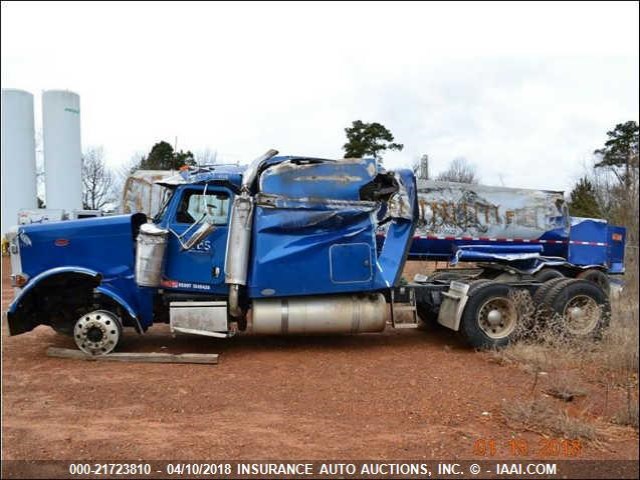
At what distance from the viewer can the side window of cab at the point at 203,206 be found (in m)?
7.58

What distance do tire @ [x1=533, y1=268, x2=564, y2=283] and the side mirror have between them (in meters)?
5.41

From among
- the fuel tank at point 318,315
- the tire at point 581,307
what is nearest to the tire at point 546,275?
the tire at point 581,307

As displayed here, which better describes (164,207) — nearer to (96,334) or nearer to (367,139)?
(96,334)

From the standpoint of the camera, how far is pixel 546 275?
8906mm

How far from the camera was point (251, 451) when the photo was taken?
4.10 metres

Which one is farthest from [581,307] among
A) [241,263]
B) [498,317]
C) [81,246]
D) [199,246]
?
[81,246]

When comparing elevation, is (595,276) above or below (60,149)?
below

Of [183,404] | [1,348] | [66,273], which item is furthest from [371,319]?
[1,348]

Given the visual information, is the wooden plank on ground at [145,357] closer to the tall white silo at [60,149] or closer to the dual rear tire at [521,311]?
the dual rear tire at [521,311]

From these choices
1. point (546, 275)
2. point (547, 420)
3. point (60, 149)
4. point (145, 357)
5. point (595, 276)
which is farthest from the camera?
point (60, 149)

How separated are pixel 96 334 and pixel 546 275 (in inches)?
284

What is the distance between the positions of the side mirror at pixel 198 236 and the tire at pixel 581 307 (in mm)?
→ 5224

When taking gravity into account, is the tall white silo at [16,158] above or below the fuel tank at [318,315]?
above

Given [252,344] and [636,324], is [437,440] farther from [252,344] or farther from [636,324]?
[252,344]
